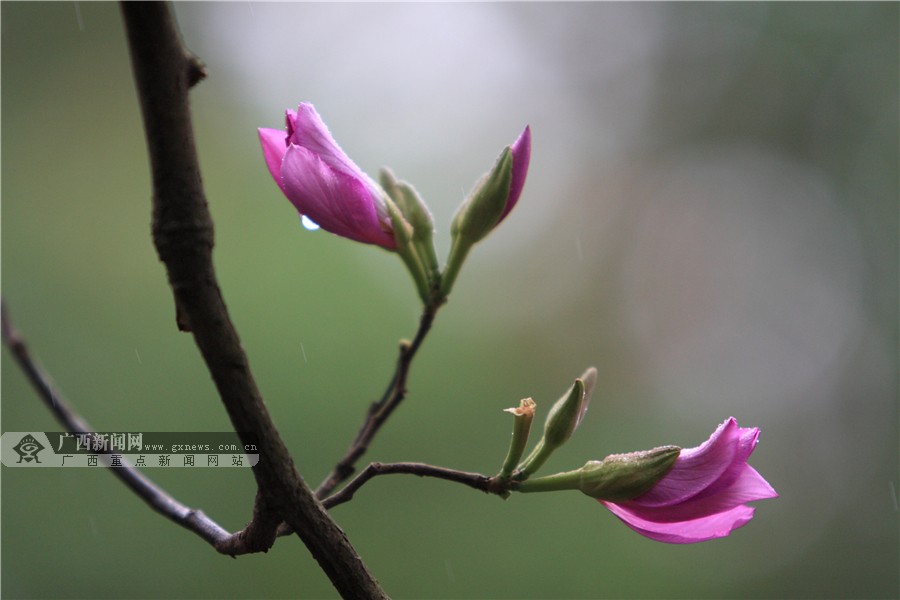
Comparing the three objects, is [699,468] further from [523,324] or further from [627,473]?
[523,324]

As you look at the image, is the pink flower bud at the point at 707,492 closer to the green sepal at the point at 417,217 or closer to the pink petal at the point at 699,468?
the pink petal at the point at 699,468

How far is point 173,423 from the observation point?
2.54 meters

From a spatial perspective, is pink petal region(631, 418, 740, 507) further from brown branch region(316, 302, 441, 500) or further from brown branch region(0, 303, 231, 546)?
brown branch region(0, 303, 231, 546)

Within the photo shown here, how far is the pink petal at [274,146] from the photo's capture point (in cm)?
60

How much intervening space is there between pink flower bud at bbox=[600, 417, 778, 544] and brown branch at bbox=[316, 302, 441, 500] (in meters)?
0.22

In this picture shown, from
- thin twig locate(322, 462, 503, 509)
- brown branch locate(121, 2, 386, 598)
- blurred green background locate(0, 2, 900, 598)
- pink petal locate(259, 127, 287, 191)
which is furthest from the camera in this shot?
blurred green background locate(0, 2, 900, 598)

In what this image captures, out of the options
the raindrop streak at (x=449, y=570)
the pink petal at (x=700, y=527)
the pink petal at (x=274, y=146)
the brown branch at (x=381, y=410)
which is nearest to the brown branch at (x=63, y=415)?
the brown branch at (x=381, y=410)

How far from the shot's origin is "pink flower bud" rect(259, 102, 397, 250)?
55 cm

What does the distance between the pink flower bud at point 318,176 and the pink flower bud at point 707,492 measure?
0.30 meters

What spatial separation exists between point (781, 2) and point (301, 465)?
14.7ft

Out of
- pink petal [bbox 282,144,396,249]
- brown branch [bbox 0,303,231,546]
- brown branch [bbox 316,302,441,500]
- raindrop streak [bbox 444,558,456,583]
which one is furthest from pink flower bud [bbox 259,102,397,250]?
raindrop streak [bbox 444,558,456,583]

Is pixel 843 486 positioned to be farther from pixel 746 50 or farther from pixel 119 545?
pixel 119 545

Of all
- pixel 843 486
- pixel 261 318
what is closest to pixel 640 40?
pixel 843 486

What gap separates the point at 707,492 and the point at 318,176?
366 millimetres
